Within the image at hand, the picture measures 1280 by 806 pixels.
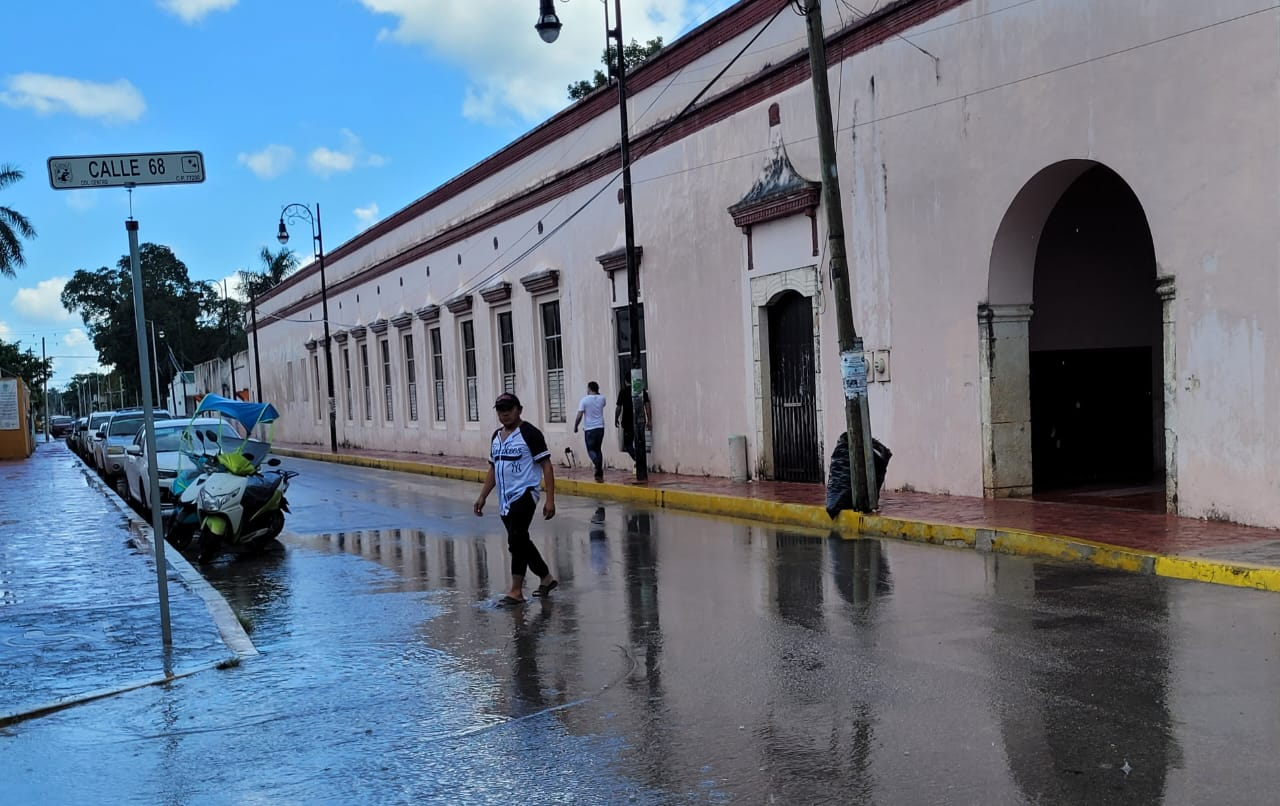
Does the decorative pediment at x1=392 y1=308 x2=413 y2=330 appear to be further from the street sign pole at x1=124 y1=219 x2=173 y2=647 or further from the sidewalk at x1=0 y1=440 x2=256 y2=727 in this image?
the street sign pole at x1=124 y1=219 x2=173 y2=647

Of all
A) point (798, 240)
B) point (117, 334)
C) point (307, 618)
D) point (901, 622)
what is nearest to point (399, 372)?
point (798, 240)

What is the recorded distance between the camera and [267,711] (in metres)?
5.94

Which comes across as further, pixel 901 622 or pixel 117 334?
pixel 117 334

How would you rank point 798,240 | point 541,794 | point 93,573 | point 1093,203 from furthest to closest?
point 798,240 < point 1093,203 < point 93,573 < point 541,794

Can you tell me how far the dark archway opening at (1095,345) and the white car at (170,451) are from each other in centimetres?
1069

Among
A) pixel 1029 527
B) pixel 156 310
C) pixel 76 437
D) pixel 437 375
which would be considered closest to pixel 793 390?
pixel 1029 527

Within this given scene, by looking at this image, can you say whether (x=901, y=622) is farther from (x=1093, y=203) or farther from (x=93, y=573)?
(x=1093, y=203)

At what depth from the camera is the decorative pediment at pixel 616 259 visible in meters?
20.5

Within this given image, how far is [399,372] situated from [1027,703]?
32237 mm

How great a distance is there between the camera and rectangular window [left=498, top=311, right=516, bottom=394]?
27484 mm

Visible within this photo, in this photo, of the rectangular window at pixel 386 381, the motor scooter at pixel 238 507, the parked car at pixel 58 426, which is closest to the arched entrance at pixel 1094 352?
the motor scooter at pixel 238 507

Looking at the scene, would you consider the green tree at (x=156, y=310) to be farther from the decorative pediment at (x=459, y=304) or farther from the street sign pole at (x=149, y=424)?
the street sign pole at (x=149, y=424)

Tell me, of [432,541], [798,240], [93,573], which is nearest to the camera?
[93,573]

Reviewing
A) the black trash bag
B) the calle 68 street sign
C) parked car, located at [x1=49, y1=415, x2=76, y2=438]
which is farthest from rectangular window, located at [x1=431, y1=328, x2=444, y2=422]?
parked car, located at [x1=49, y1=415, x2=76, y2=438]
